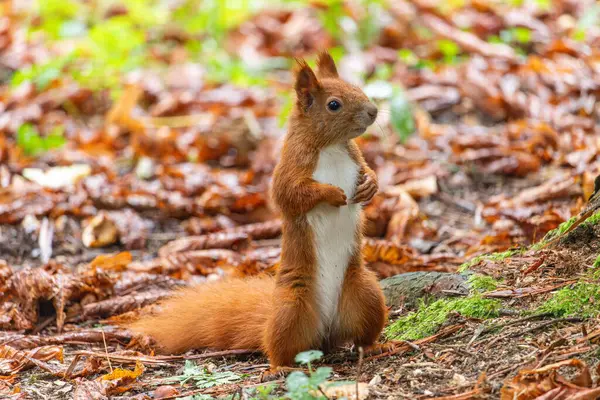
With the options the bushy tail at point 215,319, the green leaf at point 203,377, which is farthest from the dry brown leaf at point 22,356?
the green leaf at point 203,377

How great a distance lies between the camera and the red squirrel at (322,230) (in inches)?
106

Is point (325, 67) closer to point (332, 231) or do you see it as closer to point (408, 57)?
point (332, 231)

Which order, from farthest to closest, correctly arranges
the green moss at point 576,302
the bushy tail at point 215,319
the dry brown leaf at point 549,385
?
the bushy tail at point 215,319
the green moss at point 576,302
the dry brown leaf at point 549,385

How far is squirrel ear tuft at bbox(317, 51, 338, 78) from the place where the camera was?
120 inches

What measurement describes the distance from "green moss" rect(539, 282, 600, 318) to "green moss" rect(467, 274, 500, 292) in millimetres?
336

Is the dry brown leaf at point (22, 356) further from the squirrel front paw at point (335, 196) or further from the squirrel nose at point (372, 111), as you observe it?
the squirrel nose at point (372, 111)

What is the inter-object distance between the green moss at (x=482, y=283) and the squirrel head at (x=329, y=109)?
2.41ft

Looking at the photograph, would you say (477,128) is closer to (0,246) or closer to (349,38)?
(349,38)

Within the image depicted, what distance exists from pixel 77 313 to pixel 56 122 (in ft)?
12.8

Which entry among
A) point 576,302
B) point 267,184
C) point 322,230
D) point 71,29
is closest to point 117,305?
point 322,230

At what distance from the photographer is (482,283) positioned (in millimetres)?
2875

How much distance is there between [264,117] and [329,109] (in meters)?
4.33

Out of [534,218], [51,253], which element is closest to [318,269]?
[534,218]

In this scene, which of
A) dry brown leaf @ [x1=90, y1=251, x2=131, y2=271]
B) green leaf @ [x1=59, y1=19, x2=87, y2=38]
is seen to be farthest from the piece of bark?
green leaf @ [x1=59, y1=19, x2=87, y2=38]
